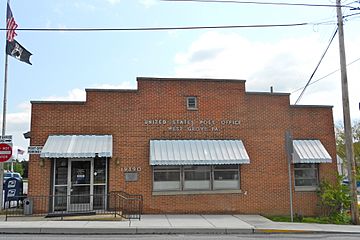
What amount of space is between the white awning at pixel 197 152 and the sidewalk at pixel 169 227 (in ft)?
7.99

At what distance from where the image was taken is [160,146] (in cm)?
1656

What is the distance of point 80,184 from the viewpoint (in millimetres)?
16281

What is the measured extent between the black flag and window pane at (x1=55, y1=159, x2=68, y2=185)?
17.0ft

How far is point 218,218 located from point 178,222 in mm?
2139

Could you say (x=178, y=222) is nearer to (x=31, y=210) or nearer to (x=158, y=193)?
(x=158, y=193)

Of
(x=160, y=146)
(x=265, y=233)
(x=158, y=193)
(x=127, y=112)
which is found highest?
(x=127, y=112)

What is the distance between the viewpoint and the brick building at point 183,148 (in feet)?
53.2

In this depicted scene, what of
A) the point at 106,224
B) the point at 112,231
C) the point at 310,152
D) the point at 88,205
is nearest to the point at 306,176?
the point at 310,152

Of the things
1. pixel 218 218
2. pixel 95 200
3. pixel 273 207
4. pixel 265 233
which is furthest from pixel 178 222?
pixel 273 207

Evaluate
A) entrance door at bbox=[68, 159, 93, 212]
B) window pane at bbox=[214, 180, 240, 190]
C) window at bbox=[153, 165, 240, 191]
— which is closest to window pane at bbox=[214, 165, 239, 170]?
window at bbox=[153, 165, 240, 191]

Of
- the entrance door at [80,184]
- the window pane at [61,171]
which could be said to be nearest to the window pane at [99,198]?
the entrance door at [80,184]

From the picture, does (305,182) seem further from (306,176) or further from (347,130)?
(347,130)

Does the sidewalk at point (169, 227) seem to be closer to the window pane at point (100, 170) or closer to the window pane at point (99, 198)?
the window pane at point (99, 198)

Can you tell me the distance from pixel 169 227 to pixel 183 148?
463 cm
